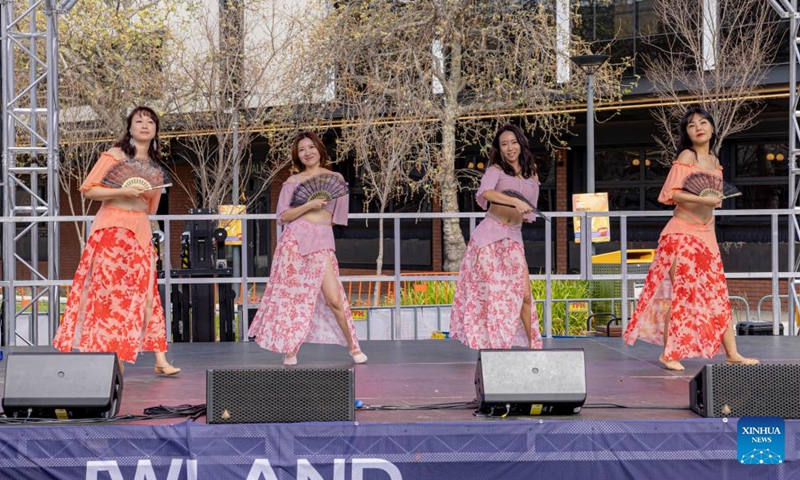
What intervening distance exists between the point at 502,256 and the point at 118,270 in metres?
2.45

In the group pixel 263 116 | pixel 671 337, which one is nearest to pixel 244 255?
pixel 671 337

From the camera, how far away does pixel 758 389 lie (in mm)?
5070

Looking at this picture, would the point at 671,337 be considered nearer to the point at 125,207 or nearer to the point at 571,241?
the point at 125,207

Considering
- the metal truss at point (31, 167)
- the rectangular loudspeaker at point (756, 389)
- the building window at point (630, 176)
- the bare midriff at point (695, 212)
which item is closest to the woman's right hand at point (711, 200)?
the bare midriff at point (695, 212)

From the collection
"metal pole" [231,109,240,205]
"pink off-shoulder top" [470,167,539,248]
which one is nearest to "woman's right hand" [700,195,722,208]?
"pink off-shoulder top" [470,167,539,248]

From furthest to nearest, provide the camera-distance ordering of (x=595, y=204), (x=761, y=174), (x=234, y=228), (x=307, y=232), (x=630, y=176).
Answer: (x=630, y=176) < (x=761, y=174) < (x=234, y=228) < (x=595, y=204) < (x=307, y=232)

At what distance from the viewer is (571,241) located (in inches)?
873

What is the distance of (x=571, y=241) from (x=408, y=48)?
21.4 feet

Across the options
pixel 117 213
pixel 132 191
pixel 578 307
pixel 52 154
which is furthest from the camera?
pixel 578 307

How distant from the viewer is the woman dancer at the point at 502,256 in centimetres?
699

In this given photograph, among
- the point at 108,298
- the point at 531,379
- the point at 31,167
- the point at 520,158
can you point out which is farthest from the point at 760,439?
the point at 31,167

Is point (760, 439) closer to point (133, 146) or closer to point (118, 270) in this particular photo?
point (118, 270)

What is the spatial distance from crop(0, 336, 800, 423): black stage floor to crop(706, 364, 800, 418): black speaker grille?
317mm

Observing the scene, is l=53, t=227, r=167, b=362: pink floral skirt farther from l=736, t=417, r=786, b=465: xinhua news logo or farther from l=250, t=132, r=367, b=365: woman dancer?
l=736, t=417, r=786, b=465: xinhua news logo
